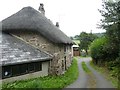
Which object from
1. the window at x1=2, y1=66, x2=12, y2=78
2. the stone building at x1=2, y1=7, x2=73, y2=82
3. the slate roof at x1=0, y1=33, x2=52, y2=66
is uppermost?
the stone building at x1=2, y1=7, x2=73, y2=82

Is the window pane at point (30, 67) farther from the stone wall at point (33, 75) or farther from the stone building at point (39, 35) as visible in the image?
the stone building at point (39, 35)

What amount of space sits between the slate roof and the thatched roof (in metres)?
1.82

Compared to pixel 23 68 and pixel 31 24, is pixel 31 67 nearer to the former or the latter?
pixel 23 68

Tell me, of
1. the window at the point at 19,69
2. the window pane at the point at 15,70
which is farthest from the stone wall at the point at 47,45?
the window pane at the point at 15,70

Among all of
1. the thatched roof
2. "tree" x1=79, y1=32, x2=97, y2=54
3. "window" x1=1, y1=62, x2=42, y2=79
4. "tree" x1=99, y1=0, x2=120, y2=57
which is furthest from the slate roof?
"tree" x1=79, y1=32, x2=97, y2=54

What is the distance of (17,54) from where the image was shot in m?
19.9

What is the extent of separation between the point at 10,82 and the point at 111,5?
1533cm

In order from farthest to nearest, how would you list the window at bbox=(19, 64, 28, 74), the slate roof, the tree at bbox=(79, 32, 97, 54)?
the tree at bbox=(79, 32, 97, 54) < the window at bbox=(19, 64, 28, 74) < the slate roof

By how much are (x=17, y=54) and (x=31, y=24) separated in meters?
6.18

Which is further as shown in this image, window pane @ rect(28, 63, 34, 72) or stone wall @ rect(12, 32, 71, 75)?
stone wall @ rect(12, 32, 71, 75)

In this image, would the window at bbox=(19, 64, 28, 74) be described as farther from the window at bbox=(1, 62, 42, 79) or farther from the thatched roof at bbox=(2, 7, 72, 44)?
the thatched roof at bbox=(2, 7, 72, 44)

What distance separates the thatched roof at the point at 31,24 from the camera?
961 inches

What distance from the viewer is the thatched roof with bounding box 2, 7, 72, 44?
2442 cm

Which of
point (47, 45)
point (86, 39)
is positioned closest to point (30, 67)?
point (47, 45)
